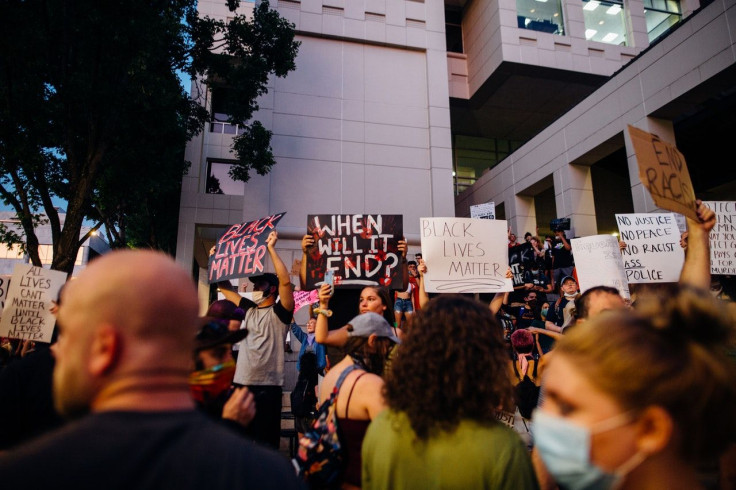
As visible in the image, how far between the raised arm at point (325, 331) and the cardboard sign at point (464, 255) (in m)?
1.78

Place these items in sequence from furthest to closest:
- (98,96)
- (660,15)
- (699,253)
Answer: (660,15)
(98,96)
(699,253)

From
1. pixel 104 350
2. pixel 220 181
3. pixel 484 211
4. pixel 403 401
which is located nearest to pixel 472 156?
pixel 484 211

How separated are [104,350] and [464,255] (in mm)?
4845

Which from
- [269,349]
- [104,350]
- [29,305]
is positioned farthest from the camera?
[29,305]

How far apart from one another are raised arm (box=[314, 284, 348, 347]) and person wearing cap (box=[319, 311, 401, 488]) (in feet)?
0.55

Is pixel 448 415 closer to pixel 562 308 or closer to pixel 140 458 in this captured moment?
pixel 140 458

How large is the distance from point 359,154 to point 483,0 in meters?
9.20

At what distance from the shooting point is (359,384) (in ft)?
7.38

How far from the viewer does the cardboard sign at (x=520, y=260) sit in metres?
9.80

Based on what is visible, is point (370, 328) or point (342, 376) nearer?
point (342, 376)

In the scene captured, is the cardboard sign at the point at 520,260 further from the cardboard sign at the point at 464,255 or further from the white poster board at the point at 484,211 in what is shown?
the cardboard sign at the point at 464,255

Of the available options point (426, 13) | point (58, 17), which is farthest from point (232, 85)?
point (426, 13)

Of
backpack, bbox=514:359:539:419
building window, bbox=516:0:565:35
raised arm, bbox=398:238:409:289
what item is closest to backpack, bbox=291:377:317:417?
raised arm, bbox=398:238:409:289

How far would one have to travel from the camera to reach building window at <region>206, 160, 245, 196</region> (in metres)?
19.0
